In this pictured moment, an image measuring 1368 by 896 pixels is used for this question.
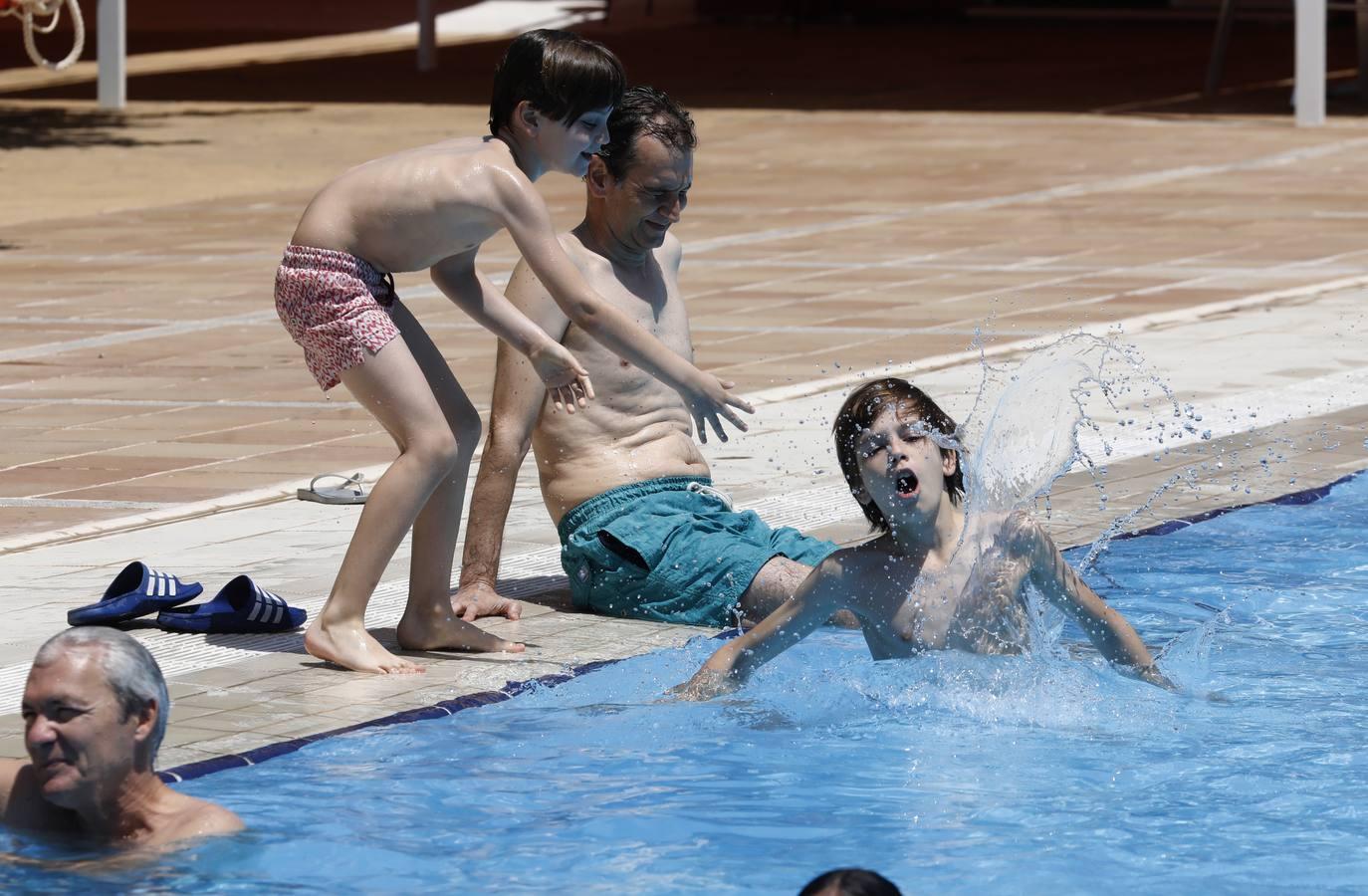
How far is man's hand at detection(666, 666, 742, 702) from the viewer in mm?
5629

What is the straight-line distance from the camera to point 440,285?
607cm

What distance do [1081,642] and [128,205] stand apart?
516 inches

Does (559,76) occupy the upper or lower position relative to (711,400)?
upper

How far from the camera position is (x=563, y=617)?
659 centimetres

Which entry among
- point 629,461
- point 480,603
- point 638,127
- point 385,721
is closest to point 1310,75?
point 629,461

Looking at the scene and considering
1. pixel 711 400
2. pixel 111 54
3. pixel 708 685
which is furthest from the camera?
pixel 111 54

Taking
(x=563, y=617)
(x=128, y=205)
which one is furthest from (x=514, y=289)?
(x=128, y=205)

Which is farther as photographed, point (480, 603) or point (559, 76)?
point (480, 603)

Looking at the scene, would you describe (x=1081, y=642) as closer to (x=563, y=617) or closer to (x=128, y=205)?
(x=563, y=617)

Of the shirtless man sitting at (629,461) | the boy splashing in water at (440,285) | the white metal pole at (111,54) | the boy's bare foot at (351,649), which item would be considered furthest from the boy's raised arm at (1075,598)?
the white metal pole at (111,54)

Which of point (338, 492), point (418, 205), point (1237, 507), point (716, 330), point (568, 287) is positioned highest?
point (418, 205)

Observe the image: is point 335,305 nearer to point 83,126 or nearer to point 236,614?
point 236,614

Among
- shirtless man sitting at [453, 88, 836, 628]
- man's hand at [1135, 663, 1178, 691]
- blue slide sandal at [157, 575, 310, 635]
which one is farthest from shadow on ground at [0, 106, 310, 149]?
man's hand at [1135, 663, 1178, 691]

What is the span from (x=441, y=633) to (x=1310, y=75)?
1839 centimetres
